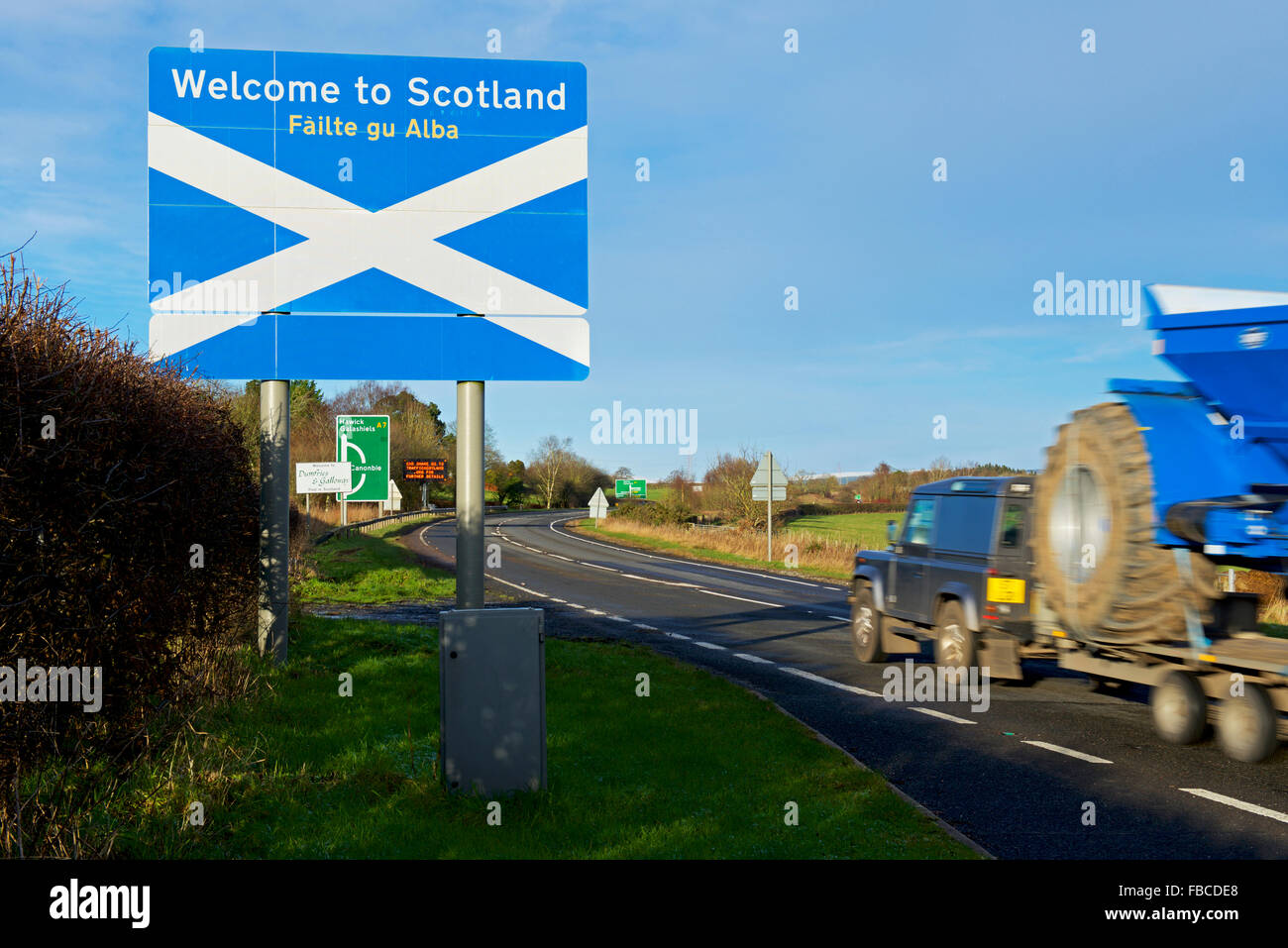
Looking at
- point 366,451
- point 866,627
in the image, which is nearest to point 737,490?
point 366,451

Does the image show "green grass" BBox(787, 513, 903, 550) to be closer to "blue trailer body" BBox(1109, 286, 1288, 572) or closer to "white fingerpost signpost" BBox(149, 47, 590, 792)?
"blue trailer body" BBox(1109, 286, 1288, 572)

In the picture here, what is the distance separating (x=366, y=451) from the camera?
3619 cm

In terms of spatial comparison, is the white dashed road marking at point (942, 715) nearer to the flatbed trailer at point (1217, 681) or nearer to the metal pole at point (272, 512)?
the flatbed trailer at point (1217, 681)

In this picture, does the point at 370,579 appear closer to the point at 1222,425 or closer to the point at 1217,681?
the point at 1217,681

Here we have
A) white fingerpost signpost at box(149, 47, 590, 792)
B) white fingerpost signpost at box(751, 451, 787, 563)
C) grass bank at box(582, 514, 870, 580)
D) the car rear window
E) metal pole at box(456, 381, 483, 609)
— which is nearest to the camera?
metal pole at box(456, 381, 483, 609)

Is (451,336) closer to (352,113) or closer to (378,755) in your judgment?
(352,113)

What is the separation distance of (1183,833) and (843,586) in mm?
20729

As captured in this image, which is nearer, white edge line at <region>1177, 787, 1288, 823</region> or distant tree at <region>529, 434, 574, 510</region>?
white edge line at <region>1177, 787, 1288, 823</region>

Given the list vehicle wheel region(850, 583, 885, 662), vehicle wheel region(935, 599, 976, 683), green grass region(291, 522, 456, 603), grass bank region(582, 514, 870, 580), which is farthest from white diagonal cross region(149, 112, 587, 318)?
grass bank region(582, 514, 870, 580)

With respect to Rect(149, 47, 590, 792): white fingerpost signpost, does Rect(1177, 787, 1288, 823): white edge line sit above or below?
below

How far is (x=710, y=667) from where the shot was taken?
12594mm

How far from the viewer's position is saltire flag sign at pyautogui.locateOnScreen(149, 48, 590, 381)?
8.73 m

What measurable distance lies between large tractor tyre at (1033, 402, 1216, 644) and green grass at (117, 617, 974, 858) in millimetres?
3124
